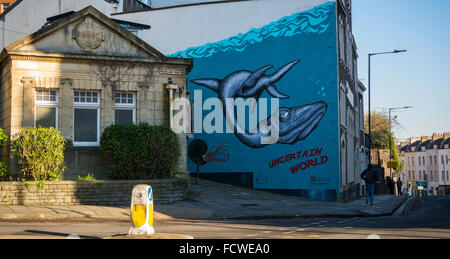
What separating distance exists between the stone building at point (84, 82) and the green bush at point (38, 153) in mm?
1073

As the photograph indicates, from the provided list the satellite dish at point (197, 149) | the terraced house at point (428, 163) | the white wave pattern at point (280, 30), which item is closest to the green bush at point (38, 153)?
the satellite dish at point (197, 149)

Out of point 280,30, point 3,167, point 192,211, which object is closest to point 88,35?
point 3,167

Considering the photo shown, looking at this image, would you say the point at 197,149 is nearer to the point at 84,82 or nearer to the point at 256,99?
the point at 256,99

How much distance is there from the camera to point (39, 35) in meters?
18.9

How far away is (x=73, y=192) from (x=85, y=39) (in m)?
6.01

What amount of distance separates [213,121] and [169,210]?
11.4 meters

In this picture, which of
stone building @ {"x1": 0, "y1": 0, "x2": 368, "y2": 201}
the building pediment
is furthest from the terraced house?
the building pediment

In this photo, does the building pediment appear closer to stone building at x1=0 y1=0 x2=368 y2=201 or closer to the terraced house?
stone building at x1=0 y1=0 x2=368 y2=201

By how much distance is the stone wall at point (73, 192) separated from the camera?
637 inches

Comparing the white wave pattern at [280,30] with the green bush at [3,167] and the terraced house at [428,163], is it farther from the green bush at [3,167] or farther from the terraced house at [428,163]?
the terraced house at [428,163]

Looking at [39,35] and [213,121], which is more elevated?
[39,35]
